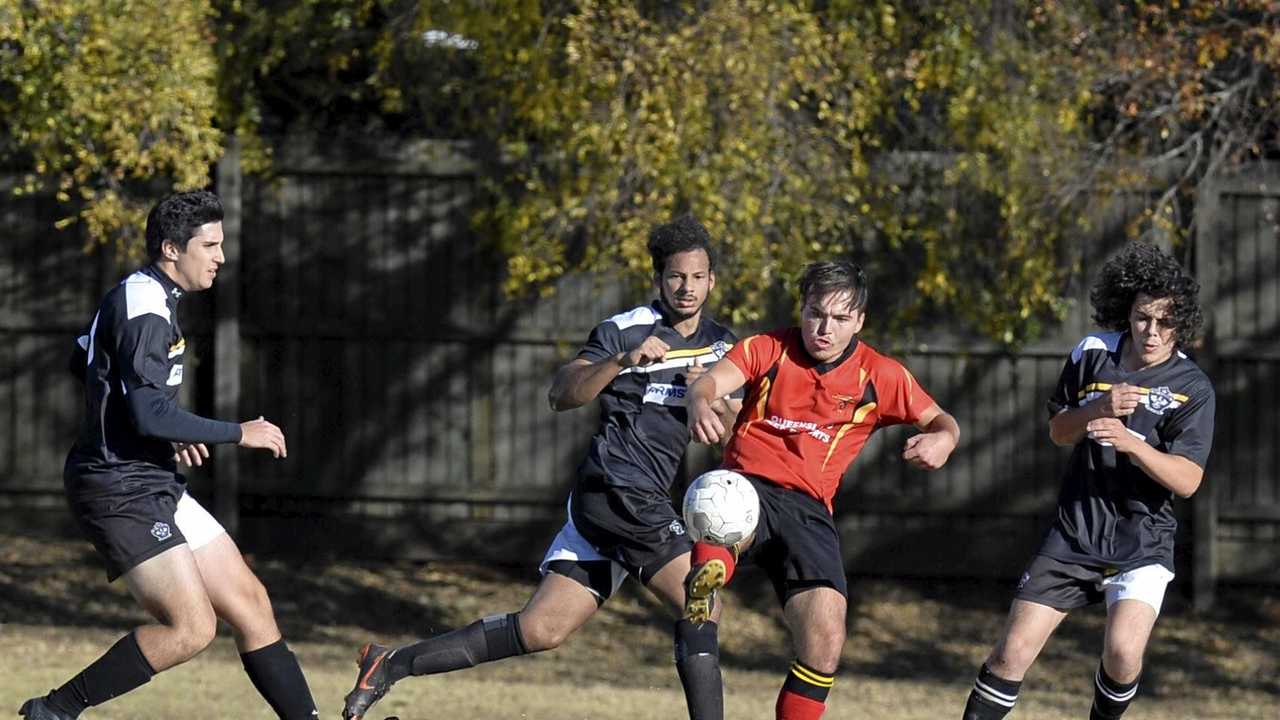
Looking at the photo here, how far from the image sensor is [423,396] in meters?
12.6

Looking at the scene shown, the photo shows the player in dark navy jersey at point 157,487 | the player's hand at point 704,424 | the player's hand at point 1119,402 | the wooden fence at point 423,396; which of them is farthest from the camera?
the wooden fence at point 423,396

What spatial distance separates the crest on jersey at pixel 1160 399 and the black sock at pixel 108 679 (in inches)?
142

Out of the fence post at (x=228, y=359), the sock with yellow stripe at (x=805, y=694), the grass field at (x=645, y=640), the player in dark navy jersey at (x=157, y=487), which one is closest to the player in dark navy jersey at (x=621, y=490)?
the sock with yellow stripe at (x=805, y=694)

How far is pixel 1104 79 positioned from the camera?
10.8 meters

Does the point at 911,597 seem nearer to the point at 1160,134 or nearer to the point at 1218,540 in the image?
the point at 1218,540

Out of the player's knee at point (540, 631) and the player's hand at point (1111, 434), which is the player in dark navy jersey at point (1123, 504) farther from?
the player's knee at point (540, 631)

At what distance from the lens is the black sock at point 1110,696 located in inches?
254

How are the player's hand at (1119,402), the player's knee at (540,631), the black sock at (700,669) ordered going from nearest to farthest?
the player's hand at (1119,402) → the black sock at (700,669) → the player's knee at (540,631)

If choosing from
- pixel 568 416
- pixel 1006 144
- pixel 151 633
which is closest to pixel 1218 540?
pixel 1006 144

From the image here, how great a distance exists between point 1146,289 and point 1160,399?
1.30ft

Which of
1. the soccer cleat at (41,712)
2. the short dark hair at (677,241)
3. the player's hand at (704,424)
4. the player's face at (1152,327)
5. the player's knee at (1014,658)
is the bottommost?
the soccer cleat at (41,712)

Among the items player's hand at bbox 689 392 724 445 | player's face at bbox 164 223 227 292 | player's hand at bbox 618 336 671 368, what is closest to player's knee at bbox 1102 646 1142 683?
player's hand at bbox 689 392 724 445

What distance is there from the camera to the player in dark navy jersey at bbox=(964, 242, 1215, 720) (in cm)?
639

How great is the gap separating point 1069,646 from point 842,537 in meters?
1.68
